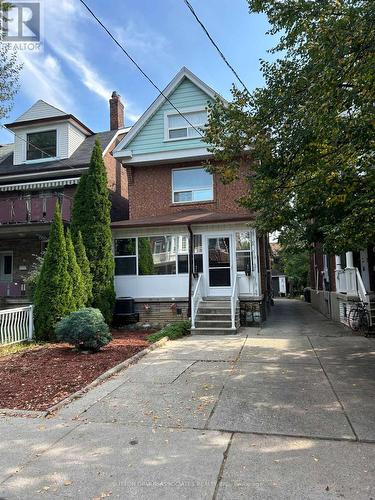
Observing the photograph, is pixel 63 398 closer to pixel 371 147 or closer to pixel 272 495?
pixel 272 495

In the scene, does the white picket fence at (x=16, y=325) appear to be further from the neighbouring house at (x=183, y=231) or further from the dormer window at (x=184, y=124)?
the dormer window at (x=184, y=124)

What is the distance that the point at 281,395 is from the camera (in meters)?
5.50

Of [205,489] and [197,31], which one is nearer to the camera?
[205,489]

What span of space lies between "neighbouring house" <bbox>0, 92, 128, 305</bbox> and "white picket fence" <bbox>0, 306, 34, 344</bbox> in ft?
15.7

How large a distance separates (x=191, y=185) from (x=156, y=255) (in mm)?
3481

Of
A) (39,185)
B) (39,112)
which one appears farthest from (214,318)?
(39,112)

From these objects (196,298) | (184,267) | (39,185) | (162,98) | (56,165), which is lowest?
(196,298)

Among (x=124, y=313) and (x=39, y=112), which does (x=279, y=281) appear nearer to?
(x=39, y=112)

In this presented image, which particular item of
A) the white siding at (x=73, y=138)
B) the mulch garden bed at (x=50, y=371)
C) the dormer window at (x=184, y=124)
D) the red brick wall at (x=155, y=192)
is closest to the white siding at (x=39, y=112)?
the white siding at (x=73, y=138)

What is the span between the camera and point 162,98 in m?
16.2

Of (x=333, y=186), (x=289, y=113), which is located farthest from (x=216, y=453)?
(x=289, y=113)

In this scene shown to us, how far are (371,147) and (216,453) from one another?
209 inches

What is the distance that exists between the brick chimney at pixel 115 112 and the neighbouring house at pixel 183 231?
225 inches

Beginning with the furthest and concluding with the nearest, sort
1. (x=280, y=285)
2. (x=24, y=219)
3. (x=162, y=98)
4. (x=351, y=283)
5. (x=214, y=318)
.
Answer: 1. (x=280, y=285)
2. (x=162, y=98)
3. (x=24, y=219)
4. (x=351, y=283)
5. (x=214, y=318)
